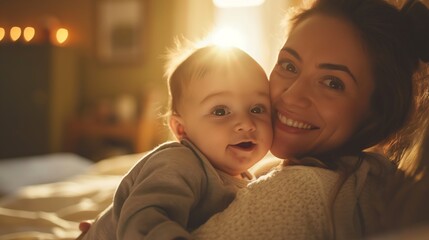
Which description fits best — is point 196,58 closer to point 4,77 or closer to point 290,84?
point 290,84

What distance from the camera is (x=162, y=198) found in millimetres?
808

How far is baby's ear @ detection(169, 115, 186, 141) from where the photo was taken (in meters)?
1.16

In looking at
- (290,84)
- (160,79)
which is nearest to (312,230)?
(290,84)

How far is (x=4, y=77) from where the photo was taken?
5.25 m

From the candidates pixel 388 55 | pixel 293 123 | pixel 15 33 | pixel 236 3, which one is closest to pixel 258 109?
pixel 293 123

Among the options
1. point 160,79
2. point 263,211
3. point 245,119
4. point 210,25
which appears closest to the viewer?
point 263,211

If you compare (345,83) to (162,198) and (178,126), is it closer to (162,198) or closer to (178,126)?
(178,126)

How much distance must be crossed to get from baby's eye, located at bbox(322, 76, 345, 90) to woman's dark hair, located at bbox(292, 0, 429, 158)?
83 millimetres

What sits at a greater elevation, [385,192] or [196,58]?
[196,58]

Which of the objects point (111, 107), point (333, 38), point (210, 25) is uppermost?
point (333, 38)

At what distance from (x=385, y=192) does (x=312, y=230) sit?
0.14m

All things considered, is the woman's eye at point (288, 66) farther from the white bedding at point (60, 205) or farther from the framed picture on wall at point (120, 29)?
the framed picture on wall at point (120, 29)

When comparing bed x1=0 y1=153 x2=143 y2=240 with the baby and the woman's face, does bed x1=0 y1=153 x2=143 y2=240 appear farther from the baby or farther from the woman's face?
the woman's face

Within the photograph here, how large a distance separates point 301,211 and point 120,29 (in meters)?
5.18
